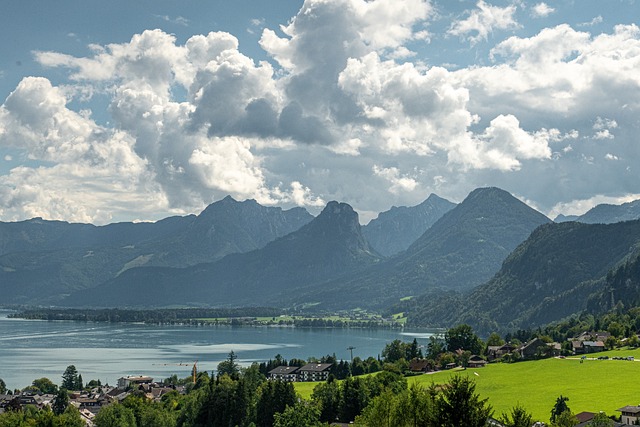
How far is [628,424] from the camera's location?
71062 millimetres

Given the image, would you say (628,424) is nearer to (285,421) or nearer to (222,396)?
(285,421)

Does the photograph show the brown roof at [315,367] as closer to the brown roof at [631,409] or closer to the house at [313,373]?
the house at [313,373]

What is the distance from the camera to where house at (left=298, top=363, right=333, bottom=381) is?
495 feet

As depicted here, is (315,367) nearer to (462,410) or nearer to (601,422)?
(601,422)

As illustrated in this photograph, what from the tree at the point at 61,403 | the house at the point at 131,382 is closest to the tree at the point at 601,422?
the tree at the point at 61,403

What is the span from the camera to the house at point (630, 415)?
7181 centimetres

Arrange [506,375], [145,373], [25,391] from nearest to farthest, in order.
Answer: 1. [506,375]
2. [25,391]
3. [145,373]

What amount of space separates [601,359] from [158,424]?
69.4 metres

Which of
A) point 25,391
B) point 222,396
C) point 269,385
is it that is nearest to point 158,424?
point 222,396

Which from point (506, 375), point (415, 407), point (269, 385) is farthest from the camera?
point (506, 375)

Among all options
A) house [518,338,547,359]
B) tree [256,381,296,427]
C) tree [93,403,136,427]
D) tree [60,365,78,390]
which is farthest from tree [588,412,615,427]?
tree [60,365,78,390]

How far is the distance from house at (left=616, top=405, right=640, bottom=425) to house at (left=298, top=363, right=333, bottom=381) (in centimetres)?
8231

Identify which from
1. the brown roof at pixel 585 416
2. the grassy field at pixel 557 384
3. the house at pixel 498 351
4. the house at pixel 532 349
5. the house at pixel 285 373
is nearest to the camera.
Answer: the brown roof at pixel 585 416

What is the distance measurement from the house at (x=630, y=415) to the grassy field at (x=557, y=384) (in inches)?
140
